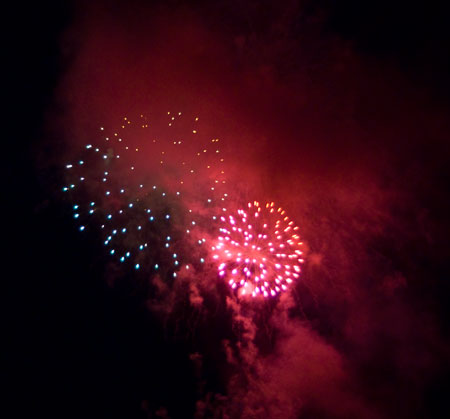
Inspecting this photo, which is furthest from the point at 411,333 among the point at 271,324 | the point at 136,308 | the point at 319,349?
the point at 136,308

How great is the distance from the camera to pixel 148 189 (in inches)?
464

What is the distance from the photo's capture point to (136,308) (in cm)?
1173

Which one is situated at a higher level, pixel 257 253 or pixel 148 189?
pixel 148 189

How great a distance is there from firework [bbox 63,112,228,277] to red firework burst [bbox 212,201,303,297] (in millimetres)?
709

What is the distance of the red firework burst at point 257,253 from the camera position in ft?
37.2

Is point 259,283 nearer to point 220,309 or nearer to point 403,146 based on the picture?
point 220,309

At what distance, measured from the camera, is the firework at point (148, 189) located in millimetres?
11344

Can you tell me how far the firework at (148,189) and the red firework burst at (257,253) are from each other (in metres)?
0.71

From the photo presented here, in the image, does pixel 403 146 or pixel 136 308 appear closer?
pixel 136 308

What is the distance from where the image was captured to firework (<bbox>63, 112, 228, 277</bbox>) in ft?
37.2

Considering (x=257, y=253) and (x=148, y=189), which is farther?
(x=148, y=189)

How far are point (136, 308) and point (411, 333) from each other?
8.24m

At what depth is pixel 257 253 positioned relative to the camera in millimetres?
11359

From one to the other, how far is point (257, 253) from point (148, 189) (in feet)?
12.0
